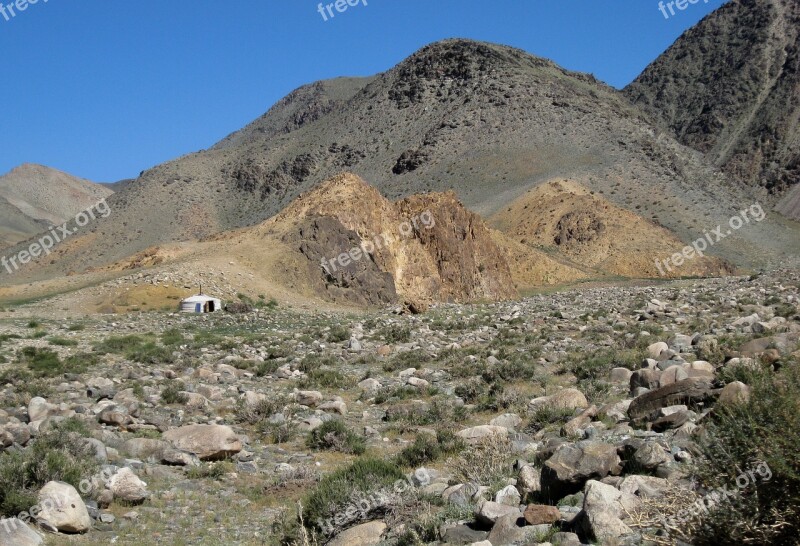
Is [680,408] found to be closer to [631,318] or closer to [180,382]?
[180,382]

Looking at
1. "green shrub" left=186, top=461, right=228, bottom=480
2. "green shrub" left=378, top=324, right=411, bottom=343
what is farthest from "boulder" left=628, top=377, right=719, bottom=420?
"green shrub" left=378, top=324, right=411, bottom=343

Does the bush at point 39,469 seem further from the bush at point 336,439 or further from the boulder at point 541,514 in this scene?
the boulder at point 541,514

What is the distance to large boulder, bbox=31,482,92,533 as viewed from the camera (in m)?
7.11

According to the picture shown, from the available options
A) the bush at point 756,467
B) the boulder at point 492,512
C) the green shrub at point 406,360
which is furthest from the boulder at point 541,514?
the green shrub at point 406,360

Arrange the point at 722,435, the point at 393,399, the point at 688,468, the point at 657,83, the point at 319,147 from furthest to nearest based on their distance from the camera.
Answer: the point at 657,83
the point at 319,147
the point at 393,399
the point at 688,468
the point at 722,435

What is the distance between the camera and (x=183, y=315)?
2584 cm

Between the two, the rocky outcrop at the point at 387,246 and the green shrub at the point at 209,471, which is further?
the rocky outcrop at the point at 387,246

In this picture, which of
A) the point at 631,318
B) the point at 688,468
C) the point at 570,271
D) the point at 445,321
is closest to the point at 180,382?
the point at 688,468

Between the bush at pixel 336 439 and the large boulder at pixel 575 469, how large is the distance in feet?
13.9

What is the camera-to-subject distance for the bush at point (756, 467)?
4.30 metres

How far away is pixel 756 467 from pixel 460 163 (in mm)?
105121

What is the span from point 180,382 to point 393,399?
14.3 feet

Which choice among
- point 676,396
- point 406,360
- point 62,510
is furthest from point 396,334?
point 62,510

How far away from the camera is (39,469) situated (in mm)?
7672
